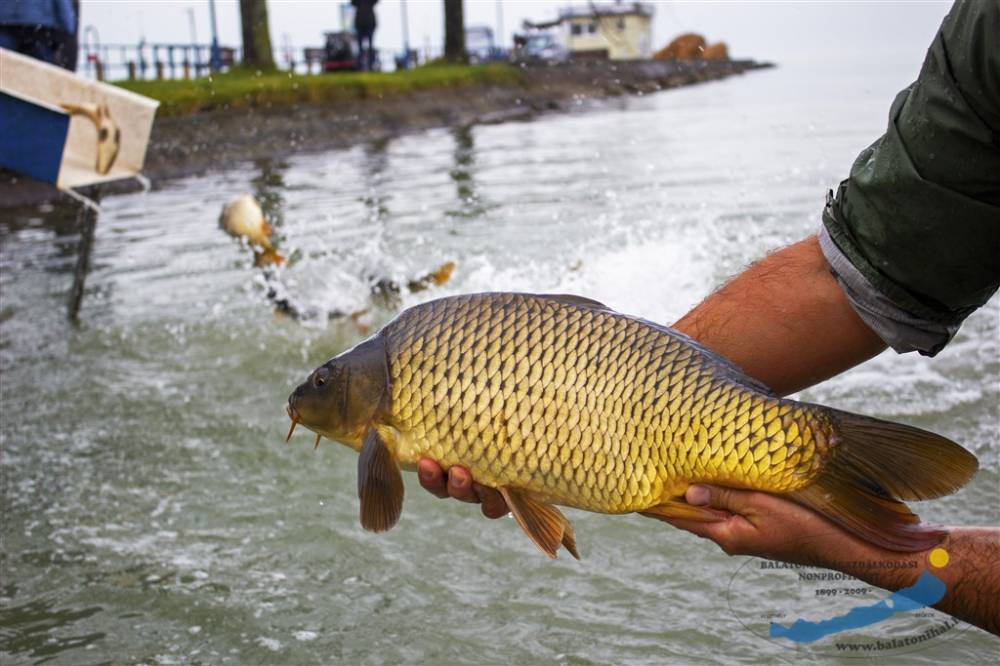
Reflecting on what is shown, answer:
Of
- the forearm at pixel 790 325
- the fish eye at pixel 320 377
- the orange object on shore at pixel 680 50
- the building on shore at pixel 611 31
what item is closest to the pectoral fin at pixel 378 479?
the fish eye at pixel 320 377

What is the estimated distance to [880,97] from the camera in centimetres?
2030

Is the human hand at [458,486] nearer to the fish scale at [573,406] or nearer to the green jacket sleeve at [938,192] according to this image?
the fish scale at [573,406]

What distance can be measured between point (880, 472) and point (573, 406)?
0.53m

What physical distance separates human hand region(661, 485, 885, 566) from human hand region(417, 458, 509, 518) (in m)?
0.40

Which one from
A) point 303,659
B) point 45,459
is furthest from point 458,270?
point 303,659

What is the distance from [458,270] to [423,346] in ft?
18.0

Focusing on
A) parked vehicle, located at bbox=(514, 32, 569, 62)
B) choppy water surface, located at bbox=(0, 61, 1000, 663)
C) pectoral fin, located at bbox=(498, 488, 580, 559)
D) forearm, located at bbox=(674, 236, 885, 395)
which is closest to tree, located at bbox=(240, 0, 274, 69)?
parked vehicle, located at bbox=(514, 32, 569, 62)

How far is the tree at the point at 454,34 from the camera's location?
1174 inches

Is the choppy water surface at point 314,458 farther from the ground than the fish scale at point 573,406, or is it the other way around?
the fish scale at point 573,406

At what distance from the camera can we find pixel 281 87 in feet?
69.1

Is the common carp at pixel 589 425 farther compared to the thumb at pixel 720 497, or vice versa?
the thumb at pixel 720 497

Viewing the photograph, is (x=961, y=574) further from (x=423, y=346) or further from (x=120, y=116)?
(x=120, y=116)

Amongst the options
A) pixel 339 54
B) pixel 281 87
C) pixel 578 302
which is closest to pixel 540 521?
pixel 578 302

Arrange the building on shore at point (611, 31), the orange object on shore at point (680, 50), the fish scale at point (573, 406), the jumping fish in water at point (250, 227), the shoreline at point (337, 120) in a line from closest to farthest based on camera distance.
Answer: the fish scale at point (573, 406)
the jumping fish in water at point (250, 227)
the building on shore at point (611, 31)
the shoreline at point (337, 120)
the orange object on shore at point (680, 50)
